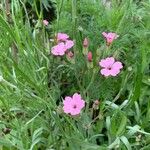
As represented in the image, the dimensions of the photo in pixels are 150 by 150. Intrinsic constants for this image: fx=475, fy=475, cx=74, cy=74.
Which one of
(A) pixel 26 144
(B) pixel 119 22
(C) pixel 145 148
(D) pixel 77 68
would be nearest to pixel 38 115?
(A) pixel 26 144

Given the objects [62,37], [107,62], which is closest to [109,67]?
[107,62]

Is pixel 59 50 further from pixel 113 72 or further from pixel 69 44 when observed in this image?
pixel 113 72

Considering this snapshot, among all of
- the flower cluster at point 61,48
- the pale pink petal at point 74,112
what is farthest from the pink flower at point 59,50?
the pale pink petal at point 74,112

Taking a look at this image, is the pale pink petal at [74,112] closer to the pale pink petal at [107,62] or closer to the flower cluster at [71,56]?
the flower cluster at [71,56]

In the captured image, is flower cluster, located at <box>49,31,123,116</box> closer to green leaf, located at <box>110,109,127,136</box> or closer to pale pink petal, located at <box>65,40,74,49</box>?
pale pink petal, located at <box>65,40,74,49</box>

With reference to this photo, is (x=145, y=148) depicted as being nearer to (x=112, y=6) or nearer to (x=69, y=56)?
(x=69, y=56)

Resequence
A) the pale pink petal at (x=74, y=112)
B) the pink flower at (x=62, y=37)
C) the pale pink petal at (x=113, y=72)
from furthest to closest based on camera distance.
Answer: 1. the pink flower at (x=62, y=37)
2. the pale pink petal at (x=113, y=72)
3. the pale pink petal at (x=74, y=112)
